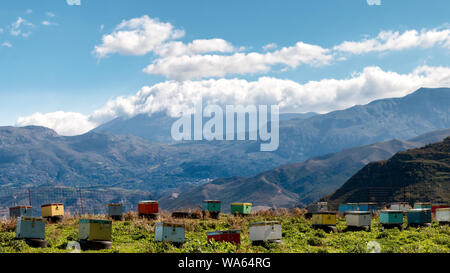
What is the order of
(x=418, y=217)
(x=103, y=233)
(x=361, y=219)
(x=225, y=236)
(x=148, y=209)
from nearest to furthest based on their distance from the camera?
(x=225, y=236) → (x=103, y=233) → (x=361, y=219) → (x=418, y=217) → (x=148, y=209)

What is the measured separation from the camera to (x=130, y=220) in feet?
123

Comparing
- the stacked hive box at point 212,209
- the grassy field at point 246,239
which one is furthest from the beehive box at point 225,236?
the stacked hive box at point 212,209

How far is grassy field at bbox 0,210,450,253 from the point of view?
22.6m

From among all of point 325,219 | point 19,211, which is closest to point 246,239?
point 325,219

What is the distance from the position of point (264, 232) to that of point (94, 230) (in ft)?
28.4

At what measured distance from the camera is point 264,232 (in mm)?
24094

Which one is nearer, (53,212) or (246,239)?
(246,239)

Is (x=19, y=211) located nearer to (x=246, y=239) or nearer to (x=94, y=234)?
(x=94, y=234)

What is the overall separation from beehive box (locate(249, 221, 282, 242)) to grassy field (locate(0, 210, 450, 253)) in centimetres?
54

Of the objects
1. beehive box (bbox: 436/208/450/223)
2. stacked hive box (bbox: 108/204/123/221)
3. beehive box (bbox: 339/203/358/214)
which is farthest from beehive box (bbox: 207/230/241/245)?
beehive box (bbox: 339/203/358/214)

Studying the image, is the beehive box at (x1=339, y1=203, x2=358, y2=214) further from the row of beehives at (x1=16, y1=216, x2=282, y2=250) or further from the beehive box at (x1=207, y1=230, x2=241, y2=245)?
the beehive box at (x1=207, y1=230, x2=241, y2=245)
